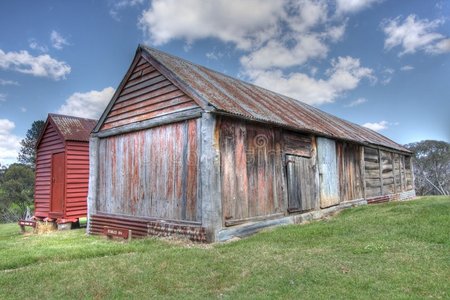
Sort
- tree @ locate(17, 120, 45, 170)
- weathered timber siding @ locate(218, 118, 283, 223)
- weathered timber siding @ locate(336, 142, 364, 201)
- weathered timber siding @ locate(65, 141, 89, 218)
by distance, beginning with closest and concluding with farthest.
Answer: weathered timber siding @ locate(218, 118, 283, 223) < weathered timber siding @ locate(336, 142, 364, 201) < weathered timber siding @ locate(65, 141, 89, 218) < tree @ locate(17, 120, 45, 170)

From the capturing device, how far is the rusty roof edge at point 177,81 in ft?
28.9

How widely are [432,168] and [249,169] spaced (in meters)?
30.9

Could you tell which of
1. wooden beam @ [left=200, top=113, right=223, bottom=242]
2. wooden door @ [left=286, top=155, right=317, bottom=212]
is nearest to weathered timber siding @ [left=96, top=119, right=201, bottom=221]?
wooden beam @ [left=200, top=113, right=223, bottom=242]

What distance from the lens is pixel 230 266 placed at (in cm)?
643

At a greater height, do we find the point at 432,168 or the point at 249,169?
the point at 432,168

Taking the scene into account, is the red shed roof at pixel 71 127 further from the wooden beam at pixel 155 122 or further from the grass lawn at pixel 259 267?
the grass lawn at pixel 259 267

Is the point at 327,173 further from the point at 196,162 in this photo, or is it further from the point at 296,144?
the point at 196,162

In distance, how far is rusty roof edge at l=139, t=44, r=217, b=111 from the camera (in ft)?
28.9

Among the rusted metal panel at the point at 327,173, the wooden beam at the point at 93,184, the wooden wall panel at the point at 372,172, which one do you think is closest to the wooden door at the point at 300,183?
the rusted metal panel at the point at 327,173

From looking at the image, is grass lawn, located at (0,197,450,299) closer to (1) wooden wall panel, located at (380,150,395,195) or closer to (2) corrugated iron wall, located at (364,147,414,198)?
(2) corrugated iron wall, located at (364,147,414,198)

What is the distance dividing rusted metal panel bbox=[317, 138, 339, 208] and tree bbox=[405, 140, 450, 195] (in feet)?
75.2

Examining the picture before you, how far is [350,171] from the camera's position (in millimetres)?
15633

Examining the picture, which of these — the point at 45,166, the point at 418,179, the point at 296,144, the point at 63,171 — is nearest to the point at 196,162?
the point at 296,144

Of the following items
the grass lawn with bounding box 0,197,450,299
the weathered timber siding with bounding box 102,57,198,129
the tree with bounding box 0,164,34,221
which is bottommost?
the grass lawn with bounding box 0,197,450,299
